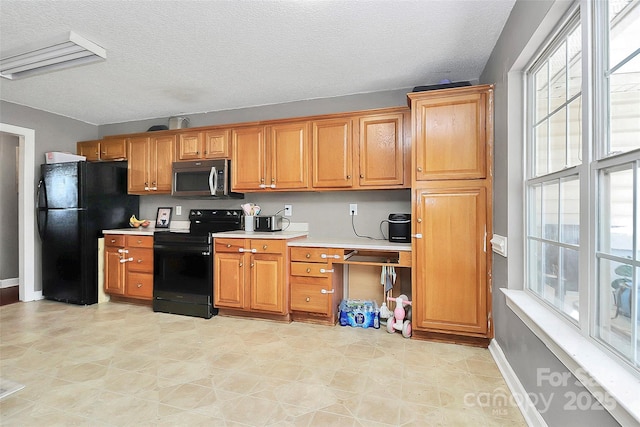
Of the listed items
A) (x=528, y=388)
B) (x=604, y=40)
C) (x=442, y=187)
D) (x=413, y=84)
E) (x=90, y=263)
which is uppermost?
(x=413, y=84)

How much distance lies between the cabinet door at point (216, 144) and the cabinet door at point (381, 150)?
5.14ft

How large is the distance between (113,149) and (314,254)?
3123 mm

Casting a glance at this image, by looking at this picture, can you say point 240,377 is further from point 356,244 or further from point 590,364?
point 590,364

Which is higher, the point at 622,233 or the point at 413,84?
the point at 413,84

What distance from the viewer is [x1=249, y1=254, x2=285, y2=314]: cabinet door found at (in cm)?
292

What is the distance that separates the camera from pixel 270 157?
326 centimetres

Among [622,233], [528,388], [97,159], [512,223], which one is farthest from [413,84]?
[97,159]

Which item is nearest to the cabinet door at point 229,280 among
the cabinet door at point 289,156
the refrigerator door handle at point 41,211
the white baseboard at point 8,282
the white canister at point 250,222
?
the white canister at point 250,222

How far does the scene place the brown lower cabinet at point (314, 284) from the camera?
2850 millimetres

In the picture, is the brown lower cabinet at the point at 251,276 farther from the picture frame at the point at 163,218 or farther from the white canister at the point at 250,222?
the picture frame at the point at 163,218

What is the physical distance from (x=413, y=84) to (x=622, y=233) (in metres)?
2.41

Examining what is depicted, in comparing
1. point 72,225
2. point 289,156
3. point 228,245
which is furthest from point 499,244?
point 72,225

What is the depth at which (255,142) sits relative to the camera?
10.9 ft

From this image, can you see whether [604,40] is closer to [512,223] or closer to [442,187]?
[512,223]
